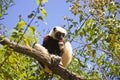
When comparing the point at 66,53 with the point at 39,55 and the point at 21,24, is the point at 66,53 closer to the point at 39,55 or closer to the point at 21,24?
the point at 39,55

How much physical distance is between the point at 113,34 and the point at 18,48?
160 cm

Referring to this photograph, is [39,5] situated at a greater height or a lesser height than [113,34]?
greater

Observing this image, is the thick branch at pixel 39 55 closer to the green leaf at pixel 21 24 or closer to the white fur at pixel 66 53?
the green leaf at pixel 21 24

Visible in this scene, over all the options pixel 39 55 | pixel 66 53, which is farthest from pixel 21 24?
pixel 66 53

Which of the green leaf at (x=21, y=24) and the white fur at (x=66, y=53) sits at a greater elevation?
the green leaf at (x=21, y=24)

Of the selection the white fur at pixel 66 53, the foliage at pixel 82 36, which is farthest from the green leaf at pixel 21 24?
the white fur at pixel 66 53

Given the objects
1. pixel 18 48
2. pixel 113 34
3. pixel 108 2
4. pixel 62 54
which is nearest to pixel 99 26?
pixel 108 2

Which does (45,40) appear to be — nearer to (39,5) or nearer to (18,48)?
(18,48)

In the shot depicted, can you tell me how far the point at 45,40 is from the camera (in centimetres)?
737

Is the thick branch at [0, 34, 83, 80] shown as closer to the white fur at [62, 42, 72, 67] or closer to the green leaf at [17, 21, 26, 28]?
the green leaf at [17, 21, 26, 28]

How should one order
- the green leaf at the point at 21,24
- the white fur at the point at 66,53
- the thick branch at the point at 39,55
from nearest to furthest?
1. the green leaf at the point at 21,24
2. the thick branch at the point at 39,55
3. the white fur at the point at 66,53

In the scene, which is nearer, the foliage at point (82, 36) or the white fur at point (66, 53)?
the foliage at point (82, 36)

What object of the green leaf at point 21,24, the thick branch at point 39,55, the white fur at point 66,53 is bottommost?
the white fur at point 66,53

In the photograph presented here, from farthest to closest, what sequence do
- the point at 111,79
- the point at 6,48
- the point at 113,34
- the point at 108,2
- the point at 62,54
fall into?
the point at 111,79, the point at 62,54, the point at 108,2, the point at 113,34, the point at 6,48
